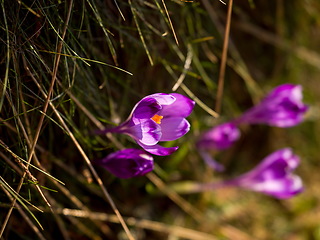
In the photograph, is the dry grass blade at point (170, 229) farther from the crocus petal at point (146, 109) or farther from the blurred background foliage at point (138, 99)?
the crocus petal at point (146, 109)

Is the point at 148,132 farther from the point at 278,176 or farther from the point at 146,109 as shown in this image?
the point at 278,176

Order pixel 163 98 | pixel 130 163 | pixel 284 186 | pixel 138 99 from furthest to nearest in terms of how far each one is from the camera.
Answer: pixel 284 186
pixel 138 99
pixel 130 163
pixel 163 98

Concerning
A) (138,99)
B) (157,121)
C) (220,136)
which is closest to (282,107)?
(220,136)

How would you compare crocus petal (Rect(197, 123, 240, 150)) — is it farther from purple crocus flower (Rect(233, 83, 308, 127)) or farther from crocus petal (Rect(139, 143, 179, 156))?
crocus petal (Rect(139, 143, 179, 156))

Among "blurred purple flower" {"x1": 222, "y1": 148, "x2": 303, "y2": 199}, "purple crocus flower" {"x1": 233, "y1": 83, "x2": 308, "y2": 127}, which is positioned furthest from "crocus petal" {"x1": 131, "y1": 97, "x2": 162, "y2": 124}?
"blurred purple flower" {"x1": 222, "y1": 148, "x2": 303, "y2": 199}

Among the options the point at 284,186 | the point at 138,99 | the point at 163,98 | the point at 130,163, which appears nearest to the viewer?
the point at 163,98

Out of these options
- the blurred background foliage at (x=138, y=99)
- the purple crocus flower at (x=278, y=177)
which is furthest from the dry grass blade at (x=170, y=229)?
the purple crocus flower at (x=278, y=177)
